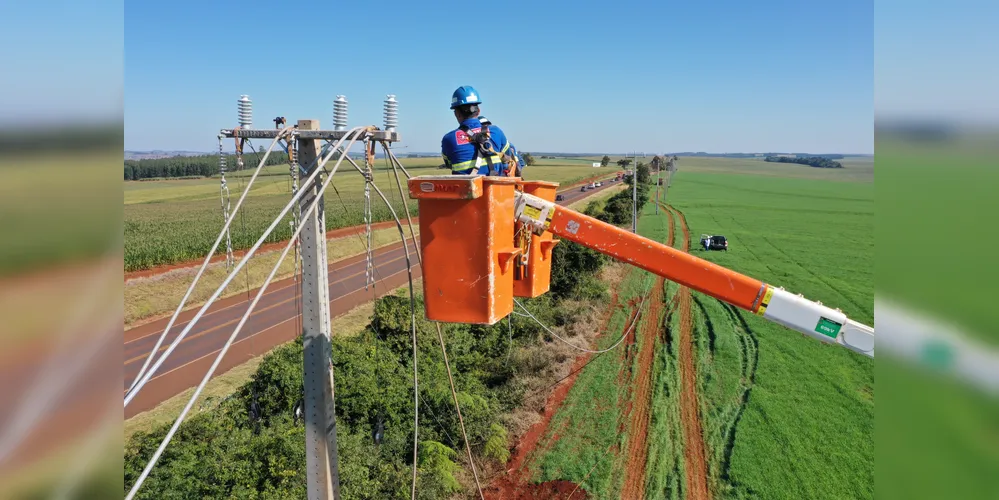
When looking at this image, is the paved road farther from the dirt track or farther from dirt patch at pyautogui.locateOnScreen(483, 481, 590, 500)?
the dirt track

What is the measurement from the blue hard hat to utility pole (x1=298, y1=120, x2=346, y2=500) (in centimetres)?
163

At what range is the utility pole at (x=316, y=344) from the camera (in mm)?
5891

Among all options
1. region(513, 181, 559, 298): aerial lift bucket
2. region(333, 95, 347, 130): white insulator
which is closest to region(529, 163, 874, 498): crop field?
region(513, 181, 559, 298): aerial lift bucket

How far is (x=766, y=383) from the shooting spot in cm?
1853

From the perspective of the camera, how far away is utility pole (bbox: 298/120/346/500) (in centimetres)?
589

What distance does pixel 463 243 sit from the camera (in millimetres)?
5387

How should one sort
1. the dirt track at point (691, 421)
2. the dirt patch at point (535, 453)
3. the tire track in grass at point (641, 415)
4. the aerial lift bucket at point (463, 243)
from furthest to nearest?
the tire track in grass at point (641, 415)
the dirt track at point (691, 421)
the dirt patch at point (535, 453)
the aerial lift bucket at point (463, 243)

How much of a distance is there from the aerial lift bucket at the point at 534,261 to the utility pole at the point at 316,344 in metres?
2.16

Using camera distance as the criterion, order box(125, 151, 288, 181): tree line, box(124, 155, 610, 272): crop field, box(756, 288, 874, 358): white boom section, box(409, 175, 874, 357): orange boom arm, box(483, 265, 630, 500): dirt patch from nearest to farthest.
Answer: box(756, 288, 874, 358): white boom section < box(409, 175, 874, 357): orange boom arm < box(483, 265, 630, 500): dirt patch < box(124, 155, 610, 272): crop field < box(125, 151, 288, 181): tree line

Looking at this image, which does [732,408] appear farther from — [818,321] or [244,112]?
[244,112]

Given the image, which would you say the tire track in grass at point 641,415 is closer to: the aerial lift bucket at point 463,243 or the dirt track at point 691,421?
the dirt track at point 691,421

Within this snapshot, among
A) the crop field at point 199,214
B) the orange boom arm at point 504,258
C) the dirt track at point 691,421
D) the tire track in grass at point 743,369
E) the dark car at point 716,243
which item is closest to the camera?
the orange boom arm at point 504,258

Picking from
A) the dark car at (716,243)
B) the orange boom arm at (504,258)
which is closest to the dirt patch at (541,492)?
the orange boom arm at (504,258)
